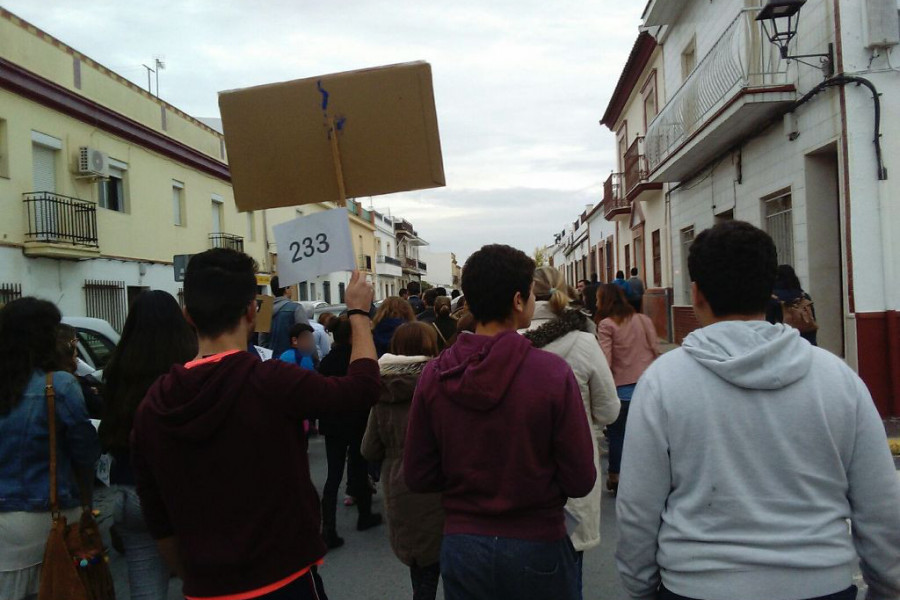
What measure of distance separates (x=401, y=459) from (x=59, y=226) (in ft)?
47.3

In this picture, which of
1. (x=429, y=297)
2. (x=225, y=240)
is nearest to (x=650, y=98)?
(x=429, y=297)

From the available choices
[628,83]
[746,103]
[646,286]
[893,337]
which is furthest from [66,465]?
[628,83]

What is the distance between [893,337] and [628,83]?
14551 mm

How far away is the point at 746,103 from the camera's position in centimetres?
962

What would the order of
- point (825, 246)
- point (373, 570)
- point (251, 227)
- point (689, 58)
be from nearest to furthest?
point (373, 570), point (825, 246), point (689, 58), point (251, 227)

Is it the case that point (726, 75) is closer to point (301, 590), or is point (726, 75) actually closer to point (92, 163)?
point (301, 590)

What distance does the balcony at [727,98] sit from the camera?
Answer: 9641mm

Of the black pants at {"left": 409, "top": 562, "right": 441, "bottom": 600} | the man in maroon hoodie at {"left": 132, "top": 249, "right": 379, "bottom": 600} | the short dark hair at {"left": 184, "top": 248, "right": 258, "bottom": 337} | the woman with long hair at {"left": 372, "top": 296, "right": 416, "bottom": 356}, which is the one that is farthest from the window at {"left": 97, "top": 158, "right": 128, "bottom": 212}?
the man in maroon hoodie at {"left": 132, "top": 249, "right": 379, "bottom": 600}

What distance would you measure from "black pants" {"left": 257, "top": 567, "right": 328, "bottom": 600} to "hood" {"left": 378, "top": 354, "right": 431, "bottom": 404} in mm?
1242

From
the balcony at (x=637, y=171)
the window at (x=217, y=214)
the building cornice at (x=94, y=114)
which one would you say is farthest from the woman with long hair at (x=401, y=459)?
the window at (x=217, y=214)

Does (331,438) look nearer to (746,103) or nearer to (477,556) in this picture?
(477,556)

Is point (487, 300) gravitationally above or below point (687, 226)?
below

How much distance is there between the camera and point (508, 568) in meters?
2.10

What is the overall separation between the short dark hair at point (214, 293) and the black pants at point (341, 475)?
3.28m
